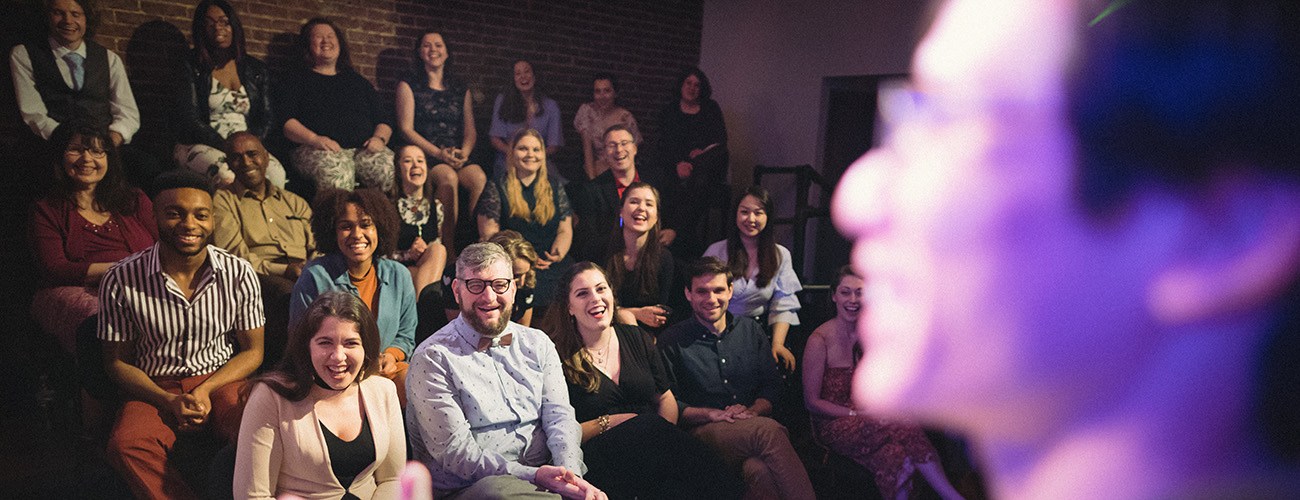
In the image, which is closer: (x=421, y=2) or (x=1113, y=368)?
(x=1113, y=368)

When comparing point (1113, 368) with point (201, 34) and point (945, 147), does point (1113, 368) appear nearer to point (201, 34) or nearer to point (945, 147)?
point (945, 147)

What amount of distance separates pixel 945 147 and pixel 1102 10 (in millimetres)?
244

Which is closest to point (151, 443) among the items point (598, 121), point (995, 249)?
point (995, 249)

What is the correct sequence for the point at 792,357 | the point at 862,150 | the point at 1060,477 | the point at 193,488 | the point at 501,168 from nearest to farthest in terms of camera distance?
the point at 1060,477
the point at 193,488
the point at 792,357
the point at 501,168
the point at 862,150

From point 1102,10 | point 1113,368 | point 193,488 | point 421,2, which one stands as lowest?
point 193,488

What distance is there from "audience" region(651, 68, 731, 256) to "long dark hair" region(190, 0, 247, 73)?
2.75 meters

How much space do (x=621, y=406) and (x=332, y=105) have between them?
107 inches

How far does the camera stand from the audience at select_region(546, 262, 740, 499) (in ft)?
10.3

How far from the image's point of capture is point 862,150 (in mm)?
7172

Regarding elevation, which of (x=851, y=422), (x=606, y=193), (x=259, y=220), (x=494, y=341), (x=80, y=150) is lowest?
(x=851, y=422)

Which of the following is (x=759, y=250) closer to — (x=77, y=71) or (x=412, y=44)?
(x=412, y=44)

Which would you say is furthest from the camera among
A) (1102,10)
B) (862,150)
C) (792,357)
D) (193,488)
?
(862,150)

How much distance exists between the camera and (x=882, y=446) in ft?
11.1

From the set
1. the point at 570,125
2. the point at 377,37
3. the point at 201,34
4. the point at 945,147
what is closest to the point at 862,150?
the point at 570,125
